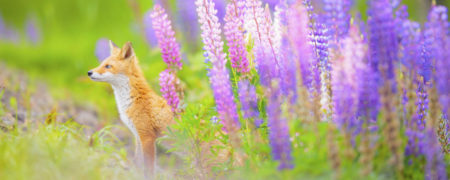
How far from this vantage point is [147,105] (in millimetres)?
4078

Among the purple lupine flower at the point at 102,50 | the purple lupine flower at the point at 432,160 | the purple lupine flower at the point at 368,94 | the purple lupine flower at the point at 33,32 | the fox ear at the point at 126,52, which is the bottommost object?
the purple lupine flower at the point at 432,160

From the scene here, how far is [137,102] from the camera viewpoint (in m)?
4.11

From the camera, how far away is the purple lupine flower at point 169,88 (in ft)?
11.8

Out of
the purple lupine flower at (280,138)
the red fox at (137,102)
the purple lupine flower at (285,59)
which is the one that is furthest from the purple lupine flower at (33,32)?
the purple lupine flower at (280,138)

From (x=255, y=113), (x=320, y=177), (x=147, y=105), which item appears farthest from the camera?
(x=147, y=105)

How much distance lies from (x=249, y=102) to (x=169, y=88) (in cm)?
87

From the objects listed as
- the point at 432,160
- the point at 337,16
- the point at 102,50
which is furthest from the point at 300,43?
A: the point at 102,50

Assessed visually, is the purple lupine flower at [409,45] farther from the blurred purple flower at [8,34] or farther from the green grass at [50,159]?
the blurred purple flower at [8,34]

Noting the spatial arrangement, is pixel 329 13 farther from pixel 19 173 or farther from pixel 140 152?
pixel 140 152

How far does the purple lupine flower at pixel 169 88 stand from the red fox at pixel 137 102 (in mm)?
295

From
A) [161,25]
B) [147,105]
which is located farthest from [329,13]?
[147,105]

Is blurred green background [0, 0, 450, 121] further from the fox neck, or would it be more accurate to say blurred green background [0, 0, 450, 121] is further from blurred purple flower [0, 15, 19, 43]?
the fox neck

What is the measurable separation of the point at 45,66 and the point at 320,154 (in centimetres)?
769

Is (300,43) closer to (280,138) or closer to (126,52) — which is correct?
(280,138)
